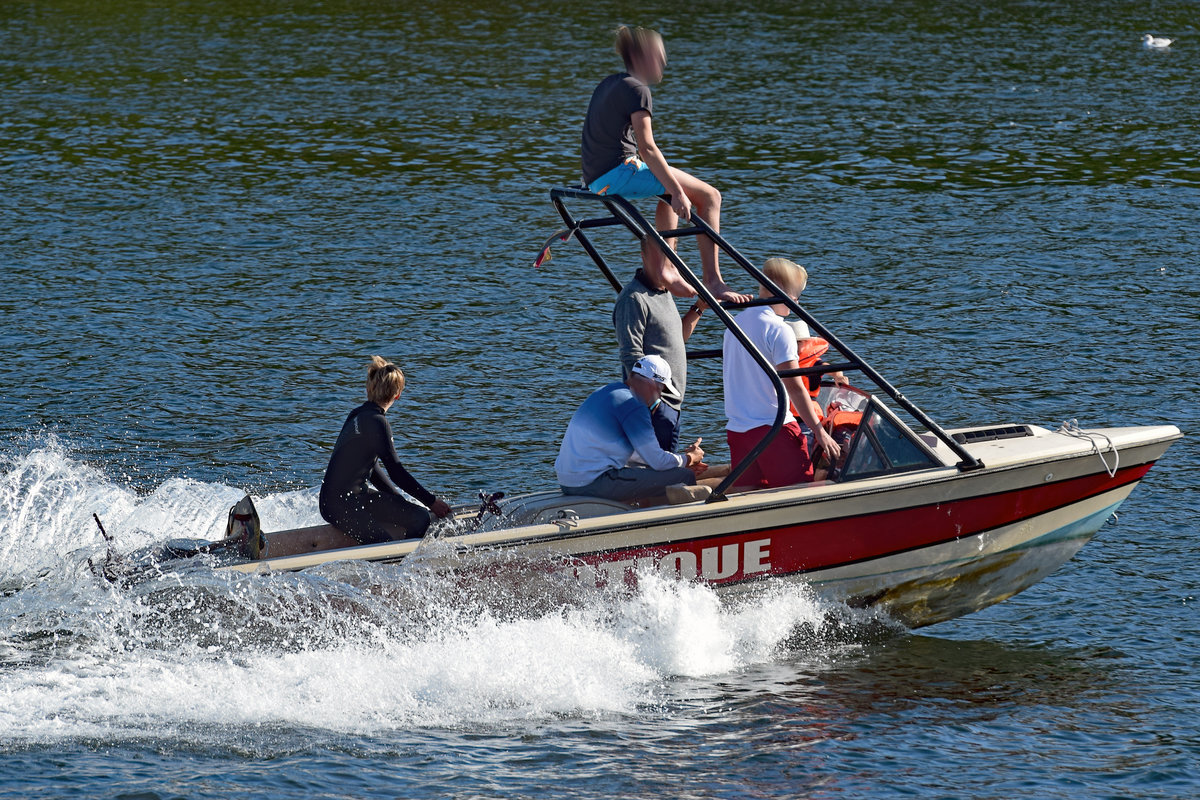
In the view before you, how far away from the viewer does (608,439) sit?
26.6ft

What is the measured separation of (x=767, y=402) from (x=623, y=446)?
0.82m

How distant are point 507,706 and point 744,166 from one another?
614 inches

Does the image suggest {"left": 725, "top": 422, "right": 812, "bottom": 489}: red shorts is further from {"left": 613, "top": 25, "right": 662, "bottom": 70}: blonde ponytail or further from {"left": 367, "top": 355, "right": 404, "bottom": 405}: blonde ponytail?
{"left": 613, "top": 25, "right": 662, "bottom": 70}: blonde ponytail

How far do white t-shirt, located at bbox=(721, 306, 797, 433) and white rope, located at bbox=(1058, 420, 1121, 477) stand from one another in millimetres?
1619

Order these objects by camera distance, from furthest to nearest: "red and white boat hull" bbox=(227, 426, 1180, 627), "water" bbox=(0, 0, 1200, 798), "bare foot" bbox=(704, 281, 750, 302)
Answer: "bare foot" bbox=(704, 281, 750, 302)
"red and white boat hull" bbox=(227, 426, 1180, 627)
"water" bbox=(0, 0, 1200, 798)

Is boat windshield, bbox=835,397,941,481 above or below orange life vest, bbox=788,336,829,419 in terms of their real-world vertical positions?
below

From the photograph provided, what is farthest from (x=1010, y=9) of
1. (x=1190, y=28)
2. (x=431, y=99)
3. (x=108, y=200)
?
(x=108, y=200)

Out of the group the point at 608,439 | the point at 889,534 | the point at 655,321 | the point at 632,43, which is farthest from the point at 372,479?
the point at 889,534

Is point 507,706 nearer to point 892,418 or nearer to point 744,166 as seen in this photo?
point 892,418

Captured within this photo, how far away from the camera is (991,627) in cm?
902

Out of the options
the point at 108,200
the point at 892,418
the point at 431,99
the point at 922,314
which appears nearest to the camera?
the point at 892,418

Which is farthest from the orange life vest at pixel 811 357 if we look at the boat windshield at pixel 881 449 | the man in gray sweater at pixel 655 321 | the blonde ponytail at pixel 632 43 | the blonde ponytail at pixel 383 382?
the blonde ponytail at pixel 383 382

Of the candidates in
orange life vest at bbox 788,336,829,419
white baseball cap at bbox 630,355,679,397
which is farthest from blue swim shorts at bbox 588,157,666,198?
orange life vest at bbox 788,336,829,419

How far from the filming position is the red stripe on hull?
791 centimetres
